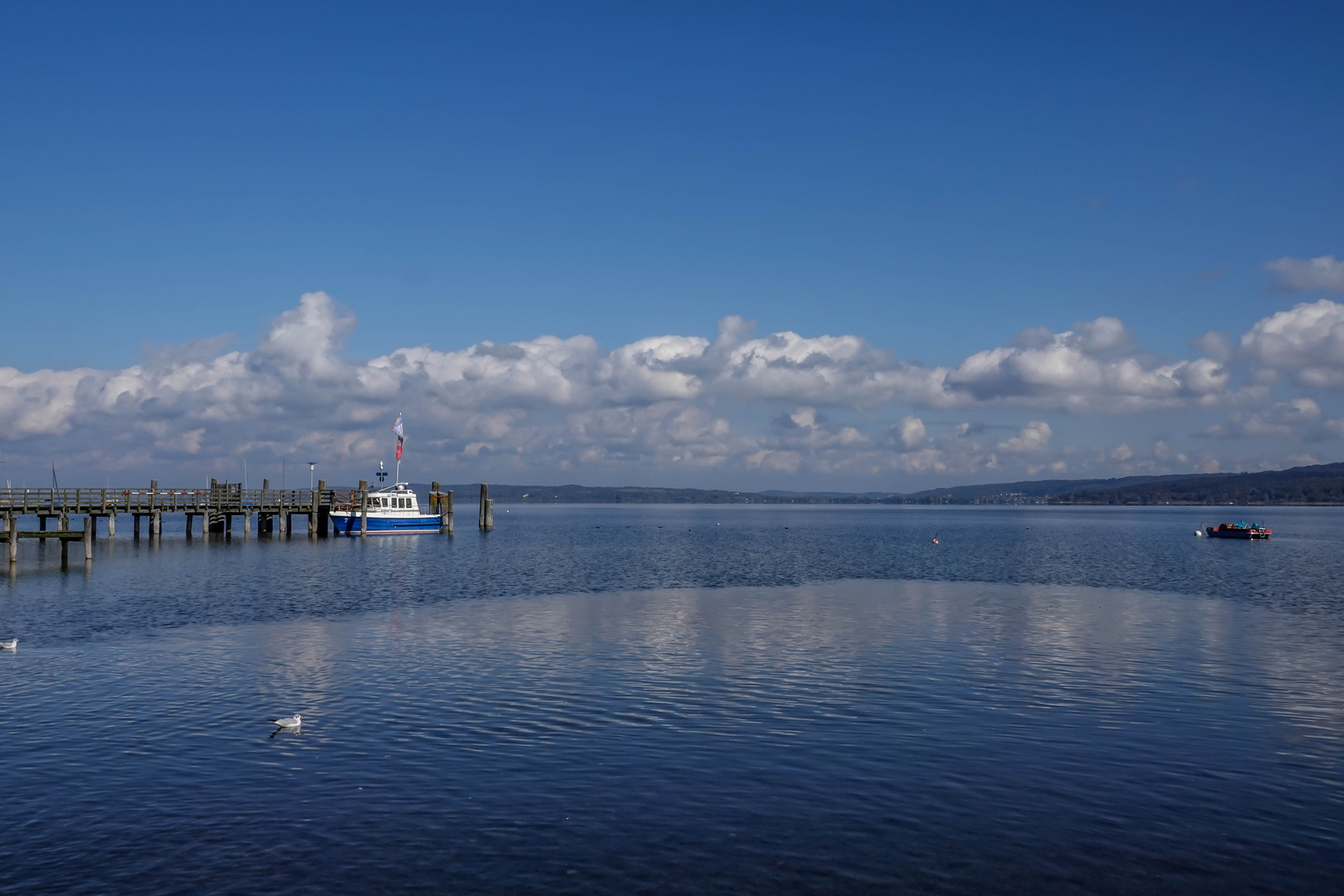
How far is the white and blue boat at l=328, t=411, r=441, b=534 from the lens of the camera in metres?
99.1

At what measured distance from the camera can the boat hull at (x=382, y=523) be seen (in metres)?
99.1

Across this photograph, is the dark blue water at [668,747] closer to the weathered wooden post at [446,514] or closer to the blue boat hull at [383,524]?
the blue boat hull at [383,524]

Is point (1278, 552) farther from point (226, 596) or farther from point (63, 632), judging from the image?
point (63, 632)

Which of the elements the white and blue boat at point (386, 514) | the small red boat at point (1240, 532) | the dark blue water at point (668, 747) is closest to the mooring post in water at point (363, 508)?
the white and blue boat at point (386, 514)

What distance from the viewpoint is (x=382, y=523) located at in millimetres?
99688

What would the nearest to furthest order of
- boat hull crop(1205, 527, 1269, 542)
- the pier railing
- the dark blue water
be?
1. the dark blue water
2. the pier railing
3. boat hull crop(1205, 527, 1269, 542)

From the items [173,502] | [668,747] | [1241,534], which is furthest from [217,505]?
[1241,534]

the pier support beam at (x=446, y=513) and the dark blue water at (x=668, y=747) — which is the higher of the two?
the pier support beam at (x=446, y=513)

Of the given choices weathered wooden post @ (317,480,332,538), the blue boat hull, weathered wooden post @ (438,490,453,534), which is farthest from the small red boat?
weathered wooden post @ (317,480,332,538)

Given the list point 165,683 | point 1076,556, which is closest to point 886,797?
point 165,683

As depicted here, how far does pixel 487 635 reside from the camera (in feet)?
113

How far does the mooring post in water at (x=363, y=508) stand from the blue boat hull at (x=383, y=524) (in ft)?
2.58

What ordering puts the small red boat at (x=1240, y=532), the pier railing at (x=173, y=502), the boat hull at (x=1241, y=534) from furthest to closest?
1. the small red boat at (x=1240, y=532)
2. the boat hull at (x=1241, y=534)
3. the pier railing at (x=173, y=502)

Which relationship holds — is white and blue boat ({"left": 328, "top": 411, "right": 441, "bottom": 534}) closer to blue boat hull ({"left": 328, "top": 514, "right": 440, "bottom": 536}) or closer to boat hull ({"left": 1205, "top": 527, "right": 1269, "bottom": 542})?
blue boat hull ({"left": 328, "top": 514, "right": 440, "bottom": 536})
